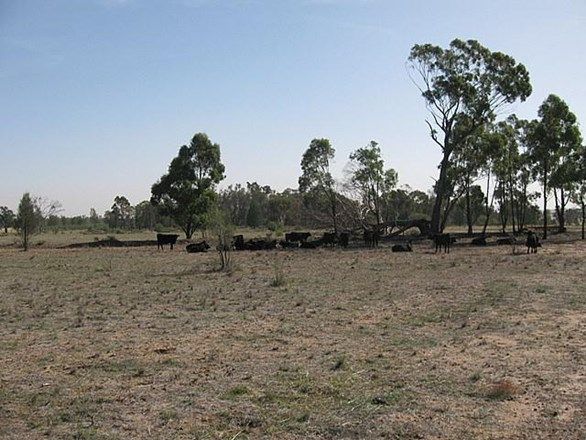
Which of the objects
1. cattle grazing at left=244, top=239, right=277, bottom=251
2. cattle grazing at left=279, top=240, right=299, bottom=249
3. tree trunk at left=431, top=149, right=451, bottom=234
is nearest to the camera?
cattle grazing at left=244, top=239, right=277, bottom=251

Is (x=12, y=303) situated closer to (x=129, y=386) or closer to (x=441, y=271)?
(x=129, y=386)

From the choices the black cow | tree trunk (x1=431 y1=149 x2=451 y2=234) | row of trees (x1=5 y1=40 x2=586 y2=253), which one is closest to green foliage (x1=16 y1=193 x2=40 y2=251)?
row of trees (x1=5 y1=40 x2=586 y2=253)

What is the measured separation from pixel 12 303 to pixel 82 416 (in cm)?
971

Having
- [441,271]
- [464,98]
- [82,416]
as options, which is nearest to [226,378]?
[82,416]

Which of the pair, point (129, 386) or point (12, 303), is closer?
point (129, 386)

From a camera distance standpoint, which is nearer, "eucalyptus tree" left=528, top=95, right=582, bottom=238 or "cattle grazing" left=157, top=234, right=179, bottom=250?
"cattle grazing" left=157, top=234, right=179, bottom=250

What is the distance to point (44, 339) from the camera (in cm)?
1051

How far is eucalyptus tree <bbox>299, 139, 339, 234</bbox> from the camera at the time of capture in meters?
49.4

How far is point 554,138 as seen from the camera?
46.4 metres

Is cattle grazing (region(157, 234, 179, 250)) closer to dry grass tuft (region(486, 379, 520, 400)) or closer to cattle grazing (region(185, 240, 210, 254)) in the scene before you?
cattle grazing (region(185, 240, 210, 254))

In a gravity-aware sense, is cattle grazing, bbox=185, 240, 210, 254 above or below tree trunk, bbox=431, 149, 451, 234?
below

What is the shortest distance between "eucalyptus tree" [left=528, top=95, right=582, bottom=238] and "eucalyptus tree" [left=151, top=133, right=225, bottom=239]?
2619cm

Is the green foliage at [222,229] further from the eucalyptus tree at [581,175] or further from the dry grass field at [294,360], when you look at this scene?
the eucalyptus tree at [581,175]

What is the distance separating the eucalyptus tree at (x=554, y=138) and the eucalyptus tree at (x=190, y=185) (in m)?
26.2
